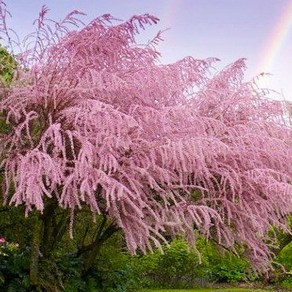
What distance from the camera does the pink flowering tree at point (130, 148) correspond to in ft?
28.6

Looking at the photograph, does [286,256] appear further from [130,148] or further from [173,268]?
[130,148]

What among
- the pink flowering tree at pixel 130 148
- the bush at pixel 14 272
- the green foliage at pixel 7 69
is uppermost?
the green foliage at pixel 7 69

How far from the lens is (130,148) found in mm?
9320

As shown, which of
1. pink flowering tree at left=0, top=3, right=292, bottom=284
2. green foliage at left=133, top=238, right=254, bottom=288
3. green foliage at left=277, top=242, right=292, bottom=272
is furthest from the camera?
green foliage at left=277, top=242, right=292, bottom=272

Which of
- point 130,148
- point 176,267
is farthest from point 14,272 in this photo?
point 176,267

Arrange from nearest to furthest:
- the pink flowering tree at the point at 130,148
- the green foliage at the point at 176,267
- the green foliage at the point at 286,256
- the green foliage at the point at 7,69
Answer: the pink flowering tree at the point at 130,148 → the green foliage at the point at 7,69 → the green foliage at the point at 176,267 → the green foliage at the point at 286,256

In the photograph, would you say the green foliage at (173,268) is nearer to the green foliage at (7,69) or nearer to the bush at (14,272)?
the bush at (14,272)

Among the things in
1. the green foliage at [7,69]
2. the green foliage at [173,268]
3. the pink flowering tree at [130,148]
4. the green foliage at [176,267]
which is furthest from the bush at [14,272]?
the green foliage at [173,268]

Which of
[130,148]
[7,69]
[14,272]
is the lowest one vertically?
[14,272]

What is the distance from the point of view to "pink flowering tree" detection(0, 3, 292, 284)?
28.6 ft

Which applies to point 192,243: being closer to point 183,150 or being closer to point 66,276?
point 183,150

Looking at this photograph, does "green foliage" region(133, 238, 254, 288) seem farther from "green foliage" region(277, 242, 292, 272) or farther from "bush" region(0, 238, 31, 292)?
"bush" region(0, 238, 31, 292)

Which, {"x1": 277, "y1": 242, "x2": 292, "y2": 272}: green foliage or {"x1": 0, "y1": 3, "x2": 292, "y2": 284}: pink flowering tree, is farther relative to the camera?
{"x1": 277, "y1": 242, "x2": 292, "y2": 272}: green foliage

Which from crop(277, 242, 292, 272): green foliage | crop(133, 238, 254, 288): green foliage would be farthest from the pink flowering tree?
crop(277, 242, 292, 272): green foliage
